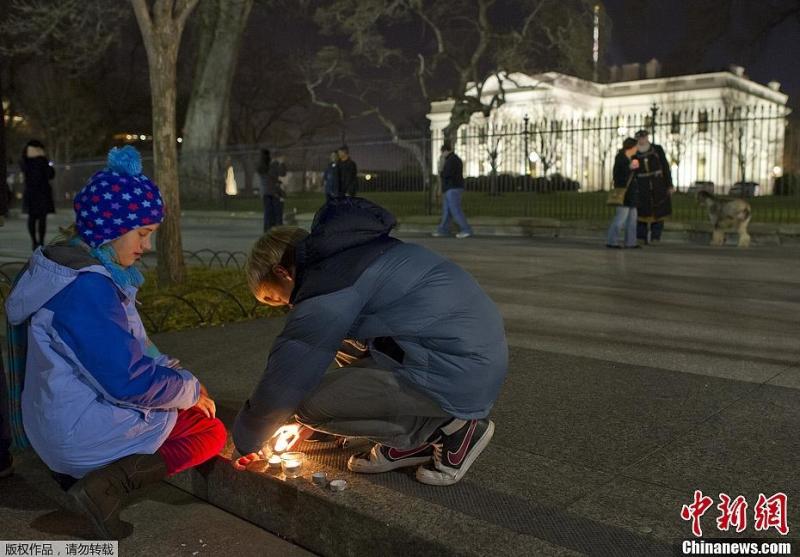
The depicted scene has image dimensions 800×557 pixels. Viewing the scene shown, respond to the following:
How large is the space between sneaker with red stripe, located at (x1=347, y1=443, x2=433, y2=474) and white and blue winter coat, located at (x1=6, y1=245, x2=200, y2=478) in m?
0.73

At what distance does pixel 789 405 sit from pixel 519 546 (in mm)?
2228

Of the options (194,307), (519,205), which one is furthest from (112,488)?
(519,205)

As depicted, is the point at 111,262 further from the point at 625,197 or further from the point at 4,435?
the point at 625,197

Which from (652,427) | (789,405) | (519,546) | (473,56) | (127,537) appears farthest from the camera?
(473,56)

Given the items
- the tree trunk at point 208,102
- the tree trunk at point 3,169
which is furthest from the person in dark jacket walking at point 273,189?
the tree trunk at point 208,102

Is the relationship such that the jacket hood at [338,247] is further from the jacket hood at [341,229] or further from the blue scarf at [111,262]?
the blue scarf at [111,262]

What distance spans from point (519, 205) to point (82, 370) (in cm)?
2371

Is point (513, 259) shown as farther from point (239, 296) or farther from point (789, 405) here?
point (789, 405)

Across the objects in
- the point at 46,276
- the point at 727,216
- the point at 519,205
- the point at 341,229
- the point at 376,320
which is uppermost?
the point at 341,229

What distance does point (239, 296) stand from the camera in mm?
7543

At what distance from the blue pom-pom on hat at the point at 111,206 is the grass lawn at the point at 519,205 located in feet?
60.0

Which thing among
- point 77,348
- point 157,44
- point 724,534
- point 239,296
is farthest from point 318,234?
point 157,44

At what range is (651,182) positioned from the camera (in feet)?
41.4

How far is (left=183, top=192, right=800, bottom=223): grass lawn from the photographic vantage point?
21766mm
